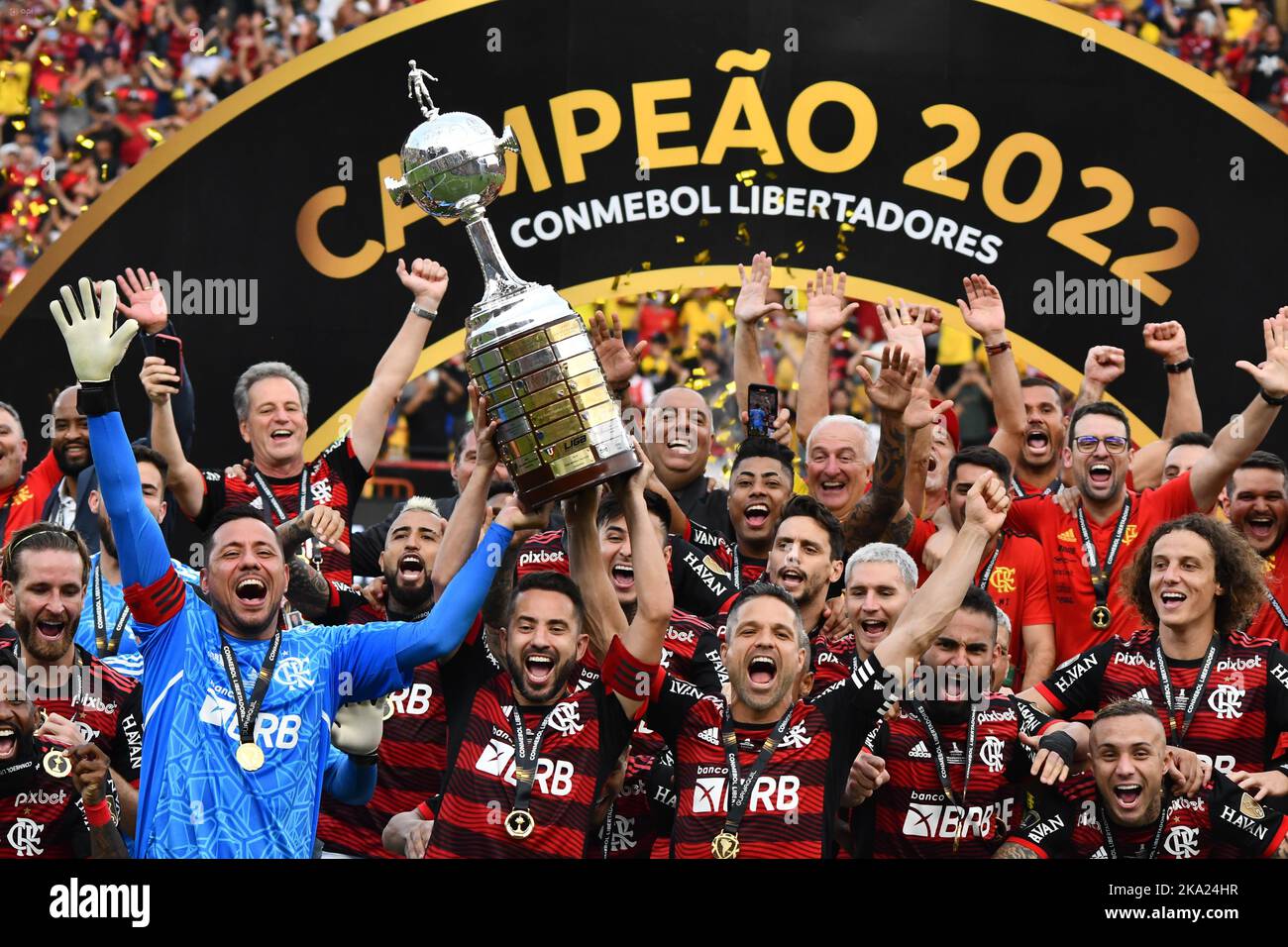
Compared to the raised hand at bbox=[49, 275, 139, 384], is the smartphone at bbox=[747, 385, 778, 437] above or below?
above

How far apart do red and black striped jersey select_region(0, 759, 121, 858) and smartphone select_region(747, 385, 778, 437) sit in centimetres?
278

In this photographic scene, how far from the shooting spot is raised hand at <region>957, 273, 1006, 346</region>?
780 cm

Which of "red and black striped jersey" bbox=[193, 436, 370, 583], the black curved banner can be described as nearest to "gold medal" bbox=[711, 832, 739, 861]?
"red and black striped jersey" bbox=[193, 436, 370, 583]

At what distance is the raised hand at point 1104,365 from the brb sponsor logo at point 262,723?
410 centimetres

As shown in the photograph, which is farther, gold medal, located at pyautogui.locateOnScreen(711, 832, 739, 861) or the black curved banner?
the black curved banner

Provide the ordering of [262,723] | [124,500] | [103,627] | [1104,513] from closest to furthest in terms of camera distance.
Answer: [124,500]
[262,723]
[103,627]
[1104,513]

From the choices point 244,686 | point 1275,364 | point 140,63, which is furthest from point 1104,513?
point 140,63

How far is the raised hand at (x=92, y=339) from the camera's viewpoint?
4957mm

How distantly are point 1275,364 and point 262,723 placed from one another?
12.9 ft

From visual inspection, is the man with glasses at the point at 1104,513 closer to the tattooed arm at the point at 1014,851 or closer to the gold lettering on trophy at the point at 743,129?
the tattooed arm at the point at 1014,851

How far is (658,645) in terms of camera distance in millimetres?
5605

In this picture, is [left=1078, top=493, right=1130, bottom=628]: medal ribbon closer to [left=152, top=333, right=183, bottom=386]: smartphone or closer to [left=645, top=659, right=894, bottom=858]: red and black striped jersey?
[left=645, top=659, right=894, bottom=858]: red and black striped jersey

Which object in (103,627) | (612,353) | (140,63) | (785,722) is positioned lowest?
(785,722)

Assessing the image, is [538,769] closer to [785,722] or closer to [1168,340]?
[785,722]
